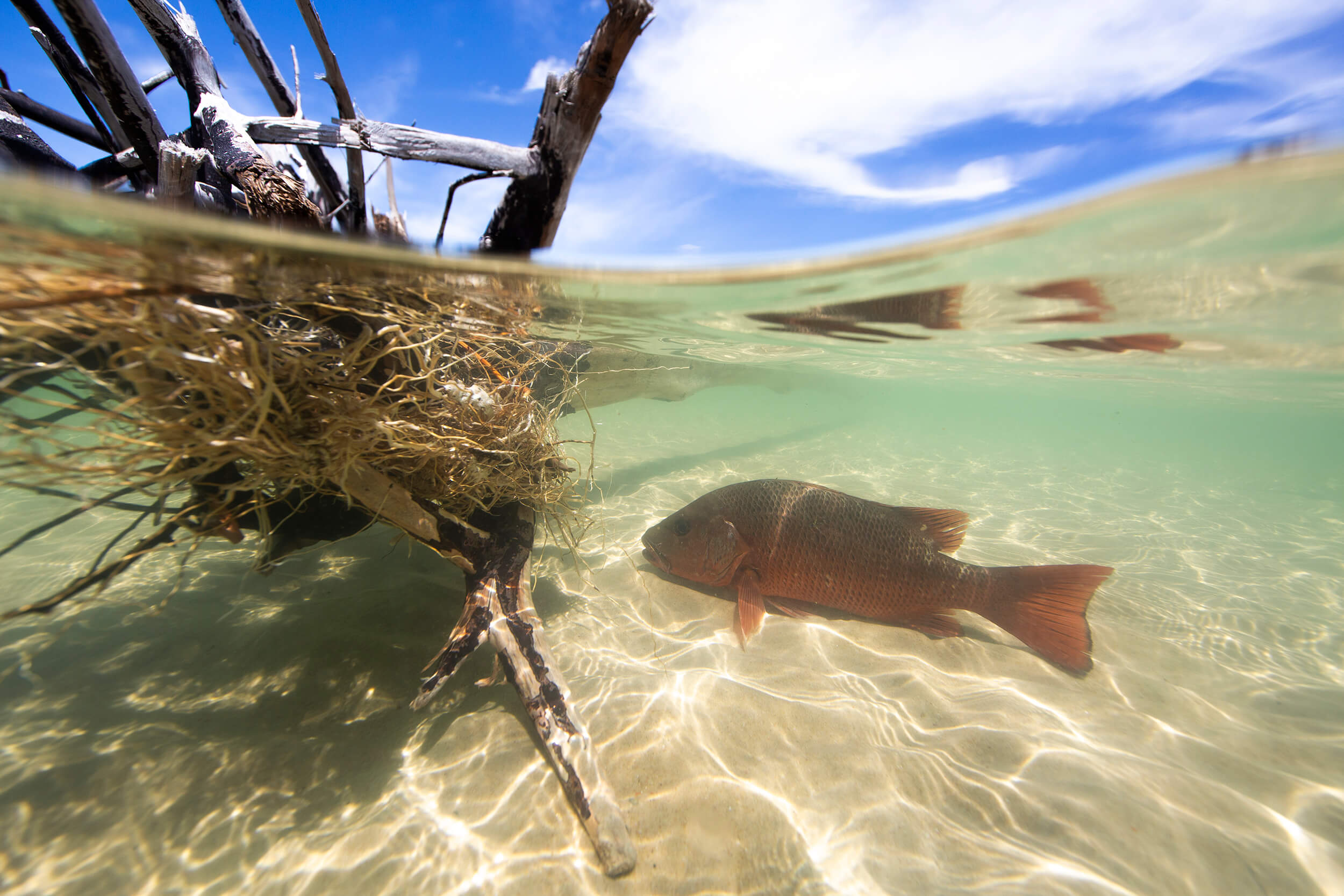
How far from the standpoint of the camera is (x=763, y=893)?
2.32m

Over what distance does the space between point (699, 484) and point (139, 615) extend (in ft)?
23.4

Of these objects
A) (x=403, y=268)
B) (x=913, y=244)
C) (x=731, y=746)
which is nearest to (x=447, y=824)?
(x=731, y=746)

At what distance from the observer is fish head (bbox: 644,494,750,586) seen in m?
4.56

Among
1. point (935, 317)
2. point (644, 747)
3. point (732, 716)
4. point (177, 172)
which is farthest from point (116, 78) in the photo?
point (935, 317)

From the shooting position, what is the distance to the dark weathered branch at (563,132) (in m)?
3.18

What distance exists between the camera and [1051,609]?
13.2 feet

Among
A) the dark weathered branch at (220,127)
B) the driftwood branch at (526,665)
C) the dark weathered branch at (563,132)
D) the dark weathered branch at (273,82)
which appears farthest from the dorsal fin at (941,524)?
the dark weathered branch at (273,82)

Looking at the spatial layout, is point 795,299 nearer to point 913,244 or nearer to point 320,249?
point 913,244

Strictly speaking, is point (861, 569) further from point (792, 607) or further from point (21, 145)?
point (21, 145)

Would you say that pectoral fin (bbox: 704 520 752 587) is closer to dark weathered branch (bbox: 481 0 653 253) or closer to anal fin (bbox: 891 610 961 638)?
anal fin (bbox: 891 610 961 638)

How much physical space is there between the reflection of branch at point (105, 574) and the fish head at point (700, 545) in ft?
12.0

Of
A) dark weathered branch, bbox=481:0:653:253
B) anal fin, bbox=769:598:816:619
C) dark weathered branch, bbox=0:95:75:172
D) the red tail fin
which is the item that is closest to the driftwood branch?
anal fin, bbox=769:598:816:619

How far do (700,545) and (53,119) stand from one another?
27.6ft

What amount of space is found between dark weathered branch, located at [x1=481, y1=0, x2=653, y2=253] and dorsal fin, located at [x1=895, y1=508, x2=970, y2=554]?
443 centimetres
